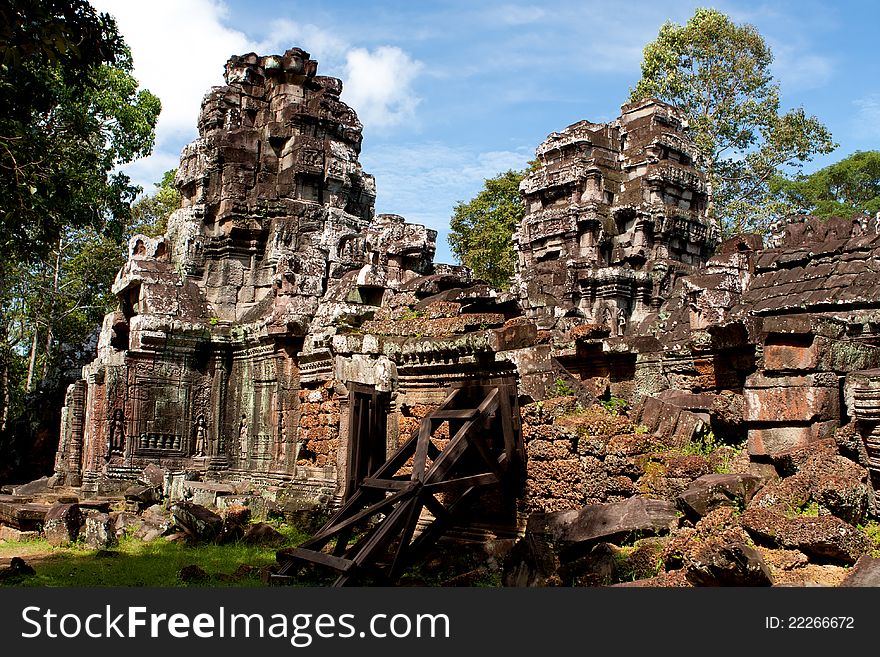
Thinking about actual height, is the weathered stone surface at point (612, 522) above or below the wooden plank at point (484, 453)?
below

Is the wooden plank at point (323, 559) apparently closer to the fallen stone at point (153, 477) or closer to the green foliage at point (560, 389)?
the green foliage at point (560, 389)

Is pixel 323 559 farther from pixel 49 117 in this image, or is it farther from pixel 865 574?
pixel 49 117

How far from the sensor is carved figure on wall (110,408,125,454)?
43.8 feet

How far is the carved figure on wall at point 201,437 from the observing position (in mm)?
14172

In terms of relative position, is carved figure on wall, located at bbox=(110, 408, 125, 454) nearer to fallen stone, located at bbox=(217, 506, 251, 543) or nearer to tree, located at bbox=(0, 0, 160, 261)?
tree, located at bbox=(0, 0, 160, 261)

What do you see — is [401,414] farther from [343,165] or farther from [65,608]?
[343,165]

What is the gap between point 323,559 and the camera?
601cm

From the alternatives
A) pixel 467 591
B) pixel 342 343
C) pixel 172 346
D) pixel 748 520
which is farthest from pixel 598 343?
pixel 172 346

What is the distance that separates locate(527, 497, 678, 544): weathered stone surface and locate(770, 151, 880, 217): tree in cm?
2582

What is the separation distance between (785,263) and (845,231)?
2.14 ft

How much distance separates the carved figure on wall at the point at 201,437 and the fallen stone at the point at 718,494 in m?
10.2

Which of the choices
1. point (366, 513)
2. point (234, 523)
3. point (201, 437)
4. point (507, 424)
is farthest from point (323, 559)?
point (201, 437)

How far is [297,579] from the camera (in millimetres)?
6559

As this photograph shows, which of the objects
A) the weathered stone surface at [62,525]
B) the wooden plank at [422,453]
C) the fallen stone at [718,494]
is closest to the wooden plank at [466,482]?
the wooden plank at [422,453]
